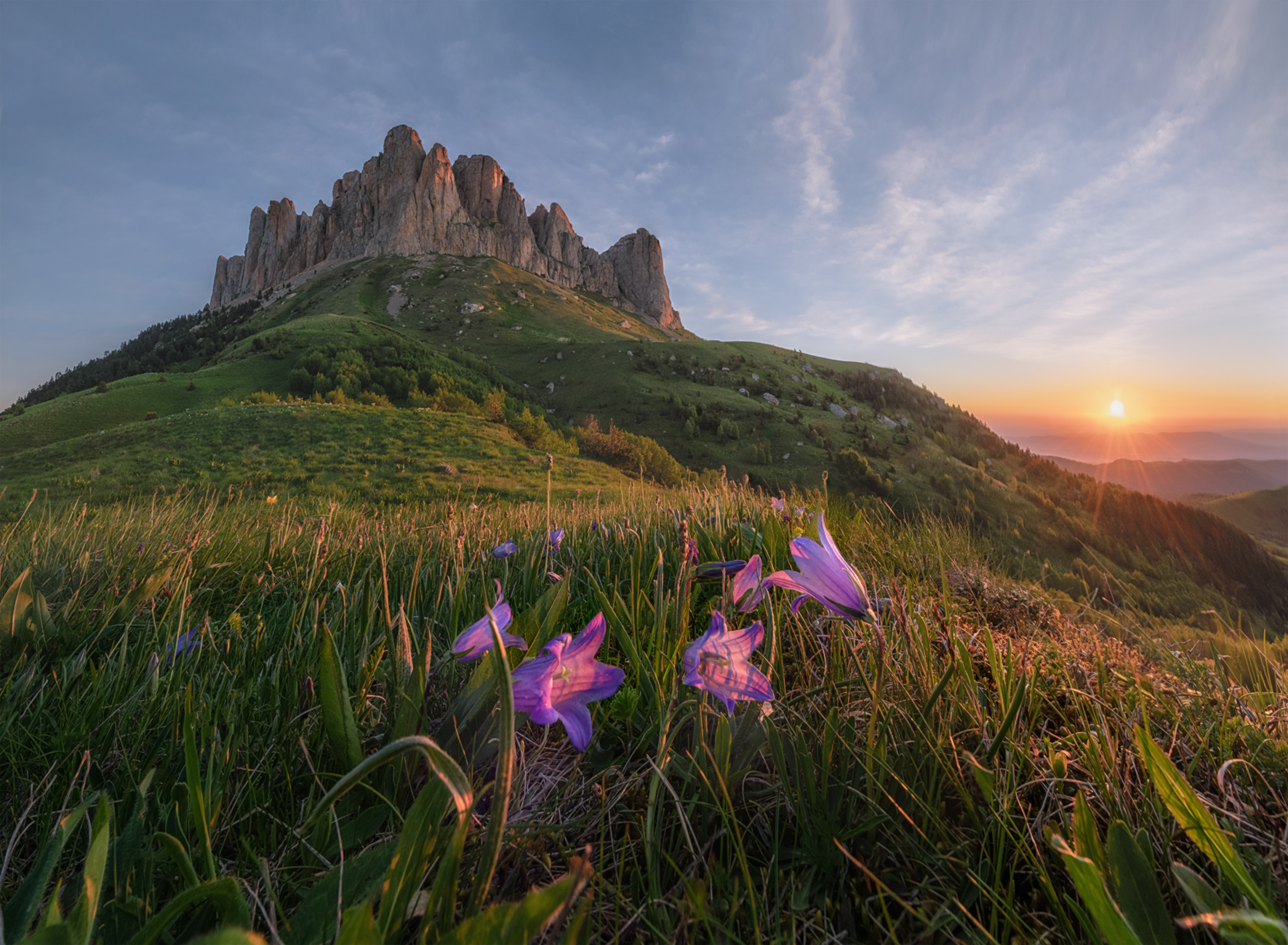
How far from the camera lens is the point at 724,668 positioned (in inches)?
41.2

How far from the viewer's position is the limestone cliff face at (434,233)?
85438mm

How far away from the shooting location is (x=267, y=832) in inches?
42.9

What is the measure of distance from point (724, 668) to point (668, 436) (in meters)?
32.0

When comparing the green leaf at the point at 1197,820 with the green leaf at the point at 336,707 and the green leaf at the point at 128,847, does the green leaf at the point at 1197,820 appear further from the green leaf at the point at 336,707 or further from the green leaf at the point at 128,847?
the green leaf at the point at 128,847

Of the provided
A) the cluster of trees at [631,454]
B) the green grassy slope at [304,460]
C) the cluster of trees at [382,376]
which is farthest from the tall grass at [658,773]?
the cluster of trees at [382,376]

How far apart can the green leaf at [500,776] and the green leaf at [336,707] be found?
2.11 ft

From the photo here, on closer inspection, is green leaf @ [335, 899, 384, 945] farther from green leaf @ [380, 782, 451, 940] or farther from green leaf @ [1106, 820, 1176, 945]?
green leaf @ [1106, 820, 1176, 945]

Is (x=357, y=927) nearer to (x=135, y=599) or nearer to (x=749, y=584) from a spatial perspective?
(x=749, y=584)

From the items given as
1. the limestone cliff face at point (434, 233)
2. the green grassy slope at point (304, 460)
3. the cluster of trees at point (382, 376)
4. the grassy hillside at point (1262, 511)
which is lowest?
the grassy hillside at point (1262, 511)

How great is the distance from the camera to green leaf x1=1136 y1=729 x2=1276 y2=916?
84cm

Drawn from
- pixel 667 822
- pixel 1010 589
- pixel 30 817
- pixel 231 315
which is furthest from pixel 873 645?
pixel 231 315

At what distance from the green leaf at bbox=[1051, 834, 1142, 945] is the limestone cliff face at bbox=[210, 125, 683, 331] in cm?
9476

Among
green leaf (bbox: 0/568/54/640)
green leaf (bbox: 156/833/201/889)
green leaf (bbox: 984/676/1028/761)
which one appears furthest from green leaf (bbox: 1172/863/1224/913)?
green leaf (bbox: 0/568/54/640)

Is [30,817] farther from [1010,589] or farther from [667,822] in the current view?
[1010,589]
